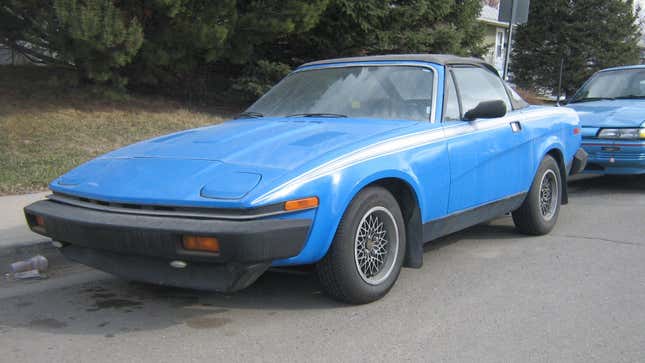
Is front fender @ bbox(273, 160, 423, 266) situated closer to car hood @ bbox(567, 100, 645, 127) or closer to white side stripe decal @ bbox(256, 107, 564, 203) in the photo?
white side stripe decal @ bbox(256, 107, 564, 203)

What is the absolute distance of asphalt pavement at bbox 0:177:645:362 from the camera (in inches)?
132

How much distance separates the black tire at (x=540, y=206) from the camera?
566 centimetres

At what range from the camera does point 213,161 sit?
3.76 meters

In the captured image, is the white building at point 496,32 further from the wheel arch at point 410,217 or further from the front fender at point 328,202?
the front fender at point 328,202

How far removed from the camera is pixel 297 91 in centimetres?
520

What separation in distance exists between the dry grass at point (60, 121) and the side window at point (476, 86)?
4884 mm

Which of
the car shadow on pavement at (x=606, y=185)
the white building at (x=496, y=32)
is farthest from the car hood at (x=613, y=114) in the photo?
the white building at (x=496, y=32)

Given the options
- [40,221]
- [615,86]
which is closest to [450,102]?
[40,221]

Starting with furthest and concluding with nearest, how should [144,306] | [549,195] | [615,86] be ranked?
[615,86]
[549,195]
[144,306]

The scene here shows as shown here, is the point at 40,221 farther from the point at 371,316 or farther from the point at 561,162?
the point at 561,162

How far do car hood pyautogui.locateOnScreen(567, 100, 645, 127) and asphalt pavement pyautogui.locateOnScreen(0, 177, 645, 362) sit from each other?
3294mm

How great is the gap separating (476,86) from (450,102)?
1.87 feet

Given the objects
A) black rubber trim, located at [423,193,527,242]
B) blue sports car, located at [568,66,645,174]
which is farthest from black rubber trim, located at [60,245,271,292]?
blue sports car, located at [568,66,645,174]

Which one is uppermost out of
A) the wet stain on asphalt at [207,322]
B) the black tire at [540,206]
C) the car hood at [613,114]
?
the car hood at [613,114]
